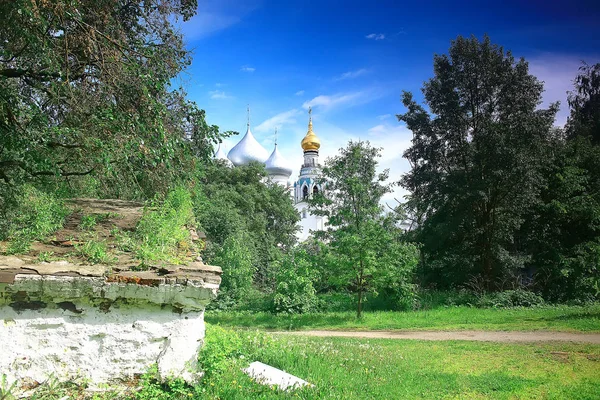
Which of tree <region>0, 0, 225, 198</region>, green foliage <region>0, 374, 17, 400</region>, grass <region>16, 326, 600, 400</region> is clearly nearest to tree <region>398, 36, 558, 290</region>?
grass <region>16, 326, 600, 400</region>

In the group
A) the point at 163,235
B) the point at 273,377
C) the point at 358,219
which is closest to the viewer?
the point at 273,377

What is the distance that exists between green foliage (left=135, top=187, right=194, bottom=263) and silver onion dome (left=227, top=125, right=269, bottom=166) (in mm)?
45205

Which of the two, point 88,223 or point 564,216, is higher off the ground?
point 564,216

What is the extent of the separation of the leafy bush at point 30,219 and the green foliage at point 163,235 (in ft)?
3.58

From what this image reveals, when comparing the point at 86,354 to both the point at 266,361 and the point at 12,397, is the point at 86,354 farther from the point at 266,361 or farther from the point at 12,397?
the point at 266,361

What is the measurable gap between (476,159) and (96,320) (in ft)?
59.5

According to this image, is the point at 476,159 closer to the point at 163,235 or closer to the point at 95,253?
the point at 163,235

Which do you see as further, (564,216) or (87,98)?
(564,216)

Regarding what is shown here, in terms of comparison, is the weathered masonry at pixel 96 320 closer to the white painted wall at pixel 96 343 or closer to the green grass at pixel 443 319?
the white painted wall at pixel 96 343

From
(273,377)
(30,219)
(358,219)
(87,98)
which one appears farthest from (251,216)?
(273,377)

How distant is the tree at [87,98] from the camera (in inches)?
262

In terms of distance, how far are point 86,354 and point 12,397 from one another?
0.77 m

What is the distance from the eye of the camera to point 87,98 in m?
7.55

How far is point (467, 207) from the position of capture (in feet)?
67.5
